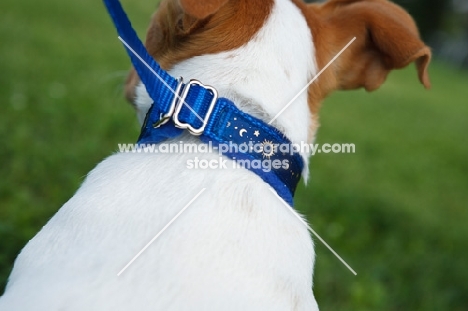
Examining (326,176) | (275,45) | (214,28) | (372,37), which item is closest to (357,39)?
(372,37)

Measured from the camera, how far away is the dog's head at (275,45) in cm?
222

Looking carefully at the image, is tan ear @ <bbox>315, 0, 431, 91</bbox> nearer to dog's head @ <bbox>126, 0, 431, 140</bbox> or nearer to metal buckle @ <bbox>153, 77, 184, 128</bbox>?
dog's head @ <bbox>126, 0, 431, 140</bbox>

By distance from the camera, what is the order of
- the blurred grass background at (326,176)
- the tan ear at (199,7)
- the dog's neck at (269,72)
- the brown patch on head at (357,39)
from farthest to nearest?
1. the blurred grass background at (326,176)
2. the brown patch on head at (357,39)
3. the dog's neck at (269,72)
4. the tan ear at (199,7)

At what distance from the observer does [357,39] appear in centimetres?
269

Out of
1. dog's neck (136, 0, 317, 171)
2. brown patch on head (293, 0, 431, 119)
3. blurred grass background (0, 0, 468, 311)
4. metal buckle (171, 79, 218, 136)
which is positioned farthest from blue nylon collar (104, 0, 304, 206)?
blurred grass background (0, 0, 468, 311)

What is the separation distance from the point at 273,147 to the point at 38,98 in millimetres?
4603

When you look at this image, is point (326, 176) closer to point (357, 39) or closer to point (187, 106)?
point (357, 39)

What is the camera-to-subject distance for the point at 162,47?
2.43m

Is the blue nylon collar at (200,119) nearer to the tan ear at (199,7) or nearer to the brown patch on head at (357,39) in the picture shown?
the tan ear at (199,7)

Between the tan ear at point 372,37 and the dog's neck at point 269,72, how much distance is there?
327 mm

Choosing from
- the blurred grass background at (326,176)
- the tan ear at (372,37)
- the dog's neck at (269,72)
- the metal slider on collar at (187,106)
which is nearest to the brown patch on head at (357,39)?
the tan ear at (372,37)

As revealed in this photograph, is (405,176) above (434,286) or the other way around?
the other way around

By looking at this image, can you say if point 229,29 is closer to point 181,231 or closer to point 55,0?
point 181,231

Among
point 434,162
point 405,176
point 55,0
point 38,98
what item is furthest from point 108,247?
point 55,0
